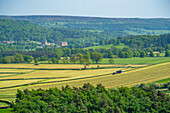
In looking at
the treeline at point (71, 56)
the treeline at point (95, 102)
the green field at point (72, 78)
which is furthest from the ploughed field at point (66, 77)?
the treeline at point (71, 56)

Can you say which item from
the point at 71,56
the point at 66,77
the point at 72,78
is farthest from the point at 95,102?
the point at 71,56

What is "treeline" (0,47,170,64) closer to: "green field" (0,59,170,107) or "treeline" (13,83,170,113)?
"green field" (0,59,170,107)

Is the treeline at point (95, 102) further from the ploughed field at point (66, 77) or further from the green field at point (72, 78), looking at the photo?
the green field at point (72, 78)

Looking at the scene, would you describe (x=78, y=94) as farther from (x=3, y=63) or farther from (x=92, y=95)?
(x=3, y=63)

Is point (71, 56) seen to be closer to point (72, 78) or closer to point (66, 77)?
point (66, 77)

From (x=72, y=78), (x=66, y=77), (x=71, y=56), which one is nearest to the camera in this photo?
(x=72, y=78)

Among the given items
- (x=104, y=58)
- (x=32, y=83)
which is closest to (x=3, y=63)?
(x=104, y=58)

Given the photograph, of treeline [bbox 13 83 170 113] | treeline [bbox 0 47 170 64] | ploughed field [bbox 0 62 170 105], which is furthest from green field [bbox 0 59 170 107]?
treeline [bbox 0 47 170 64]

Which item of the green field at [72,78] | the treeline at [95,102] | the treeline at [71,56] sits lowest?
the green field at [72,78]

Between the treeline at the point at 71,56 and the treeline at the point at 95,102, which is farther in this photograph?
the treeline at the point at 71,56
